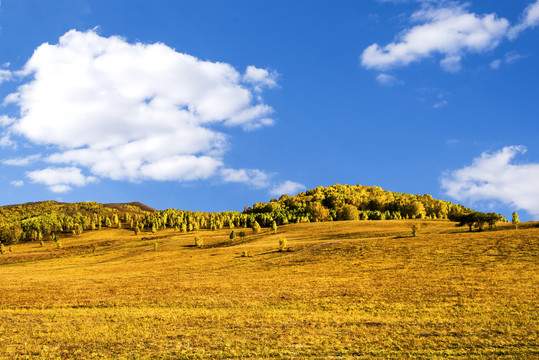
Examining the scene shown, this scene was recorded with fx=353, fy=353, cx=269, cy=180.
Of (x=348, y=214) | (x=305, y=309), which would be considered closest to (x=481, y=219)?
(x=305, y=309)

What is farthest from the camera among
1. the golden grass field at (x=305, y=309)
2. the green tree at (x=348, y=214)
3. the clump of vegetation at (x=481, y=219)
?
the green tree at (x=348, y=214)

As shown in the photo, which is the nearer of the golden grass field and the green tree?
the golden grass field

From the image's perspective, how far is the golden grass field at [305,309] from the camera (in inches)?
815

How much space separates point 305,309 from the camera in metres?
31.6

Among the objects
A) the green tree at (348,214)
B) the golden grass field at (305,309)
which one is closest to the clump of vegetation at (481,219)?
the golden grass field at (305,309)

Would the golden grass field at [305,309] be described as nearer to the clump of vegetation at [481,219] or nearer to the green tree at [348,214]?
the clump of vegetation at [481,219]

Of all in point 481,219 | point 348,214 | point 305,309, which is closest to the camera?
point 305,309

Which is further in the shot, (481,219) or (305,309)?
(481,219)

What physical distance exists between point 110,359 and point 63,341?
612 cm

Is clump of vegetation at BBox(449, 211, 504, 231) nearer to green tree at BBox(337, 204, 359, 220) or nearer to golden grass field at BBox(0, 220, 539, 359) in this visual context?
golden grass field at BBox(0, 220, 539, 359)

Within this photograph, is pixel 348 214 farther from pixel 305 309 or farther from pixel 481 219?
pixel 305 309

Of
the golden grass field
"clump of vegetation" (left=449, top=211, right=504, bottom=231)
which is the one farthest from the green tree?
the golden grass field

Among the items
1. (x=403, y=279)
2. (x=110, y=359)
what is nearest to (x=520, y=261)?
(x=403, y=279)

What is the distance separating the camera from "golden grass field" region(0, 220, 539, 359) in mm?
20703
